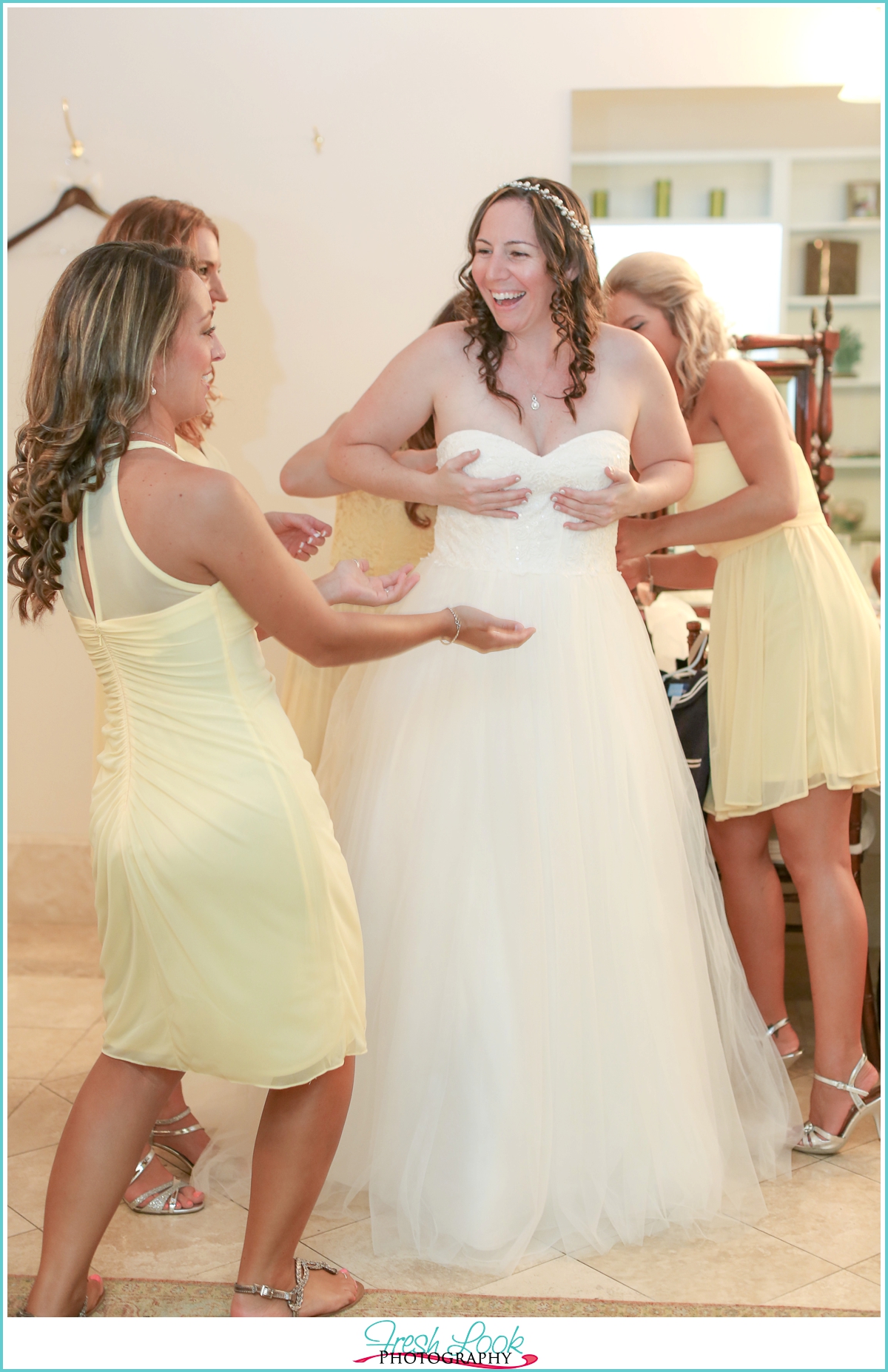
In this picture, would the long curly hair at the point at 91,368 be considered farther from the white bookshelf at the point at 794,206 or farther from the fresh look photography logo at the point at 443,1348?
the white bookshelf at the point at 794,206

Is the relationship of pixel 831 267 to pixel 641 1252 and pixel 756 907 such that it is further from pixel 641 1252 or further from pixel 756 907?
pixel 641 1252

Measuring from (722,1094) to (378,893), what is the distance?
72 cm

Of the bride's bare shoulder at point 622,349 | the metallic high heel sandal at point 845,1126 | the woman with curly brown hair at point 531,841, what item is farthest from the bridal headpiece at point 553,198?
the metallic high heel sandal at point 845,1126

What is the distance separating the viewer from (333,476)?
7.46ft

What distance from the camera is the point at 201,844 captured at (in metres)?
1.53

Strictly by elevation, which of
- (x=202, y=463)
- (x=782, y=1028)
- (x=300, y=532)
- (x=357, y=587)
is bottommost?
(x=782, y=1028)

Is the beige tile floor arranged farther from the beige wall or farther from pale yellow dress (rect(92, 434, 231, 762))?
the beige wall

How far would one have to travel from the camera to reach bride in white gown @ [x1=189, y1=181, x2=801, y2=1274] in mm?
1930

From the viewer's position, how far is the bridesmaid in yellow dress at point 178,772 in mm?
1483

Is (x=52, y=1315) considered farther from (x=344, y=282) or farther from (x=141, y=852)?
(x=344, y=282)

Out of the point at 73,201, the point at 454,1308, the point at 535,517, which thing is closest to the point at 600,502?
the point at 535,517

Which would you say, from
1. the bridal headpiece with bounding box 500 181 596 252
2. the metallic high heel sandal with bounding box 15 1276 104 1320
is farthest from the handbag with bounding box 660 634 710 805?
the metallic high heel sandal with bounding box 15 1276 104 1320

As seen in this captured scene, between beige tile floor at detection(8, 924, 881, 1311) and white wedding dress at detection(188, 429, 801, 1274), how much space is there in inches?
1.9

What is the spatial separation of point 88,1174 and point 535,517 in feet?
4.07
